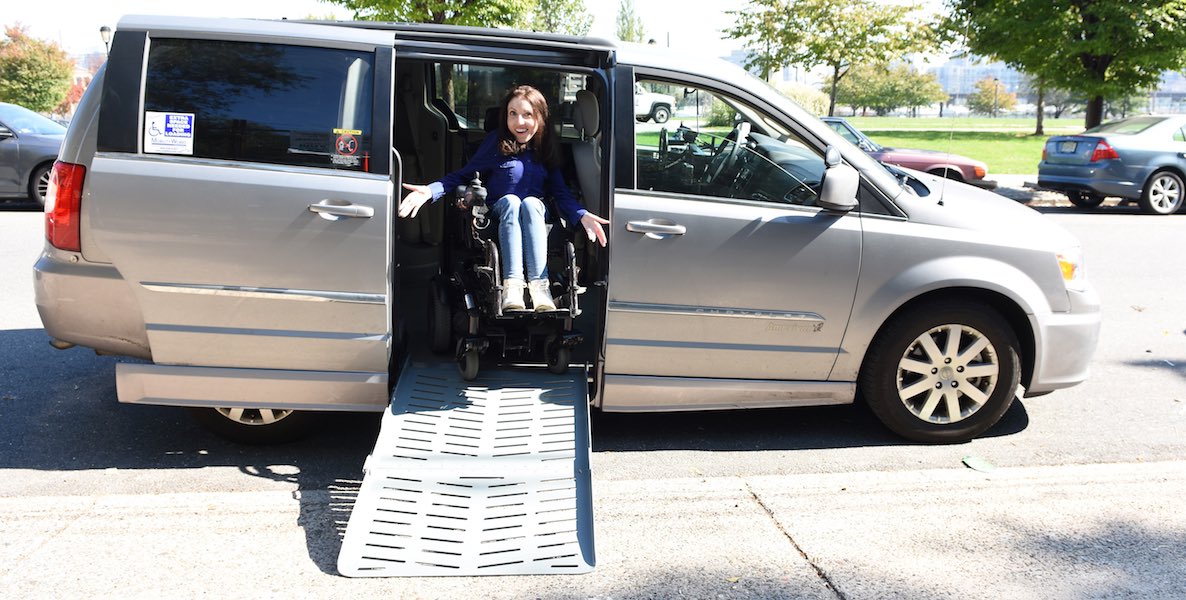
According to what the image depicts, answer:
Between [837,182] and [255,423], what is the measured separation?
293 centimetres

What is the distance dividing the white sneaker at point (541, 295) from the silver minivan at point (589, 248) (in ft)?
0.85

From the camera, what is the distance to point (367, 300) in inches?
174

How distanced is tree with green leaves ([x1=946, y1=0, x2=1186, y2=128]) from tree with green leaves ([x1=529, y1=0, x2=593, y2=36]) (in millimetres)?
26728

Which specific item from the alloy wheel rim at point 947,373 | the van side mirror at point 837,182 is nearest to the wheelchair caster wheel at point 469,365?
the van side mirror at point 837,182

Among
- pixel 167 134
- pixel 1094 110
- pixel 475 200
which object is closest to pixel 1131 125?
pixel 1094 110

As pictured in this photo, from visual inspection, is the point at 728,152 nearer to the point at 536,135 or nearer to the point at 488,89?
the point at 536,135

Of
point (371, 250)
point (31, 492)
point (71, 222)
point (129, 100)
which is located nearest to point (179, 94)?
point (129, 100)

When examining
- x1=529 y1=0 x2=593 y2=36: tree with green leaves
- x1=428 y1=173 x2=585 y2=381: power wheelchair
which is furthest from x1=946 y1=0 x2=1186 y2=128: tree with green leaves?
x1=529 y1=0 x2=593 y2=36: tree with green leaves

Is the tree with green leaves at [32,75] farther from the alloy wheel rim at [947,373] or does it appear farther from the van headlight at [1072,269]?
the van headlight at [1072,269]

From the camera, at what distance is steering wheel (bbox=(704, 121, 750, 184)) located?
479 cm

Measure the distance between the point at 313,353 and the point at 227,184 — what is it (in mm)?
818

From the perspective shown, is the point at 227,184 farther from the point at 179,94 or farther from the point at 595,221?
the point at 595,221

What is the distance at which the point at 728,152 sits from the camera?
4871 mm

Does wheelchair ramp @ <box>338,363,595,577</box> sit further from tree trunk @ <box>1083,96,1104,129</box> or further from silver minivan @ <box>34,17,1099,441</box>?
tree trunk @ <box>1083,96,1104,129</box>
